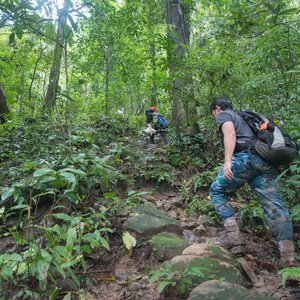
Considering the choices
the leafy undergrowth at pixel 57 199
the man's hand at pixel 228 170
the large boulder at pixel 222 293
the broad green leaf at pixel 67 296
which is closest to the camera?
the large boulder at pixel 222 293

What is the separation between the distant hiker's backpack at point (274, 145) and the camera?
3465 mm

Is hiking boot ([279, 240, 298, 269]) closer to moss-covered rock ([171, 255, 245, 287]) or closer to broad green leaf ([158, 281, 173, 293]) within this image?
moss-covered rock ([171, 255, 245, 287])

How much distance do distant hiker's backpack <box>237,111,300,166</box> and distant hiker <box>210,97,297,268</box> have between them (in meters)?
0.10

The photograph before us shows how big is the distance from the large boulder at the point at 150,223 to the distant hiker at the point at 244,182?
29.3 inches

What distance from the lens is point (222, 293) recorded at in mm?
2555

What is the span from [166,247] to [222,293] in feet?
3.96

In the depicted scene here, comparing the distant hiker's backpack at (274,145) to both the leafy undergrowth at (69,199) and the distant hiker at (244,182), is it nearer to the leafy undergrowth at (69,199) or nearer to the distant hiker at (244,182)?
the distant hiker at (244,182)

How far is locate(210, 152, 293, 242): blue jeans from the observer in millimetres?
3557

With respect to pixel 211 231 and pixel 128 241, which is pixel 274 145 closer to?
pixel 211 231

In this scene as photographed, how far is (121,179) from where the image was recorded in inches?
220

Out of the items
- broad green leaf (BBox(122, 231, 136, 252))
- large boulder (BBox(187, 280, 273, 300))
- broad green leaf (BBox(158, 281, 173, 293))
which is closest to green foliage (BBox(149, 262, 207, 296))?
broad green leaf (BBox(158, 281, 173, 293))

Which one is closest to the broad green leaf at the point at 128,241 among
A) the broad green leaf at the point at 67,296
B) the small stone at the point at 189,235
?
the small stone at the point at 189,235

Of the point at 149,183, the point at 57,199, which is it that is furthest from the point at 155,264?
the point at 149,183

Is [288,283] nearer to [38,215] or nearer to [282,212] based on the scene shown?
[282,212]
